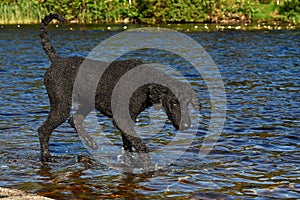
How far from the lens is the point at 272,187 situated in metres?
7.97

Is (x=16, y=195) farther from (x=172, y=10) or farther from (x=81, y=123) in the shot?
(x=172, y=10)

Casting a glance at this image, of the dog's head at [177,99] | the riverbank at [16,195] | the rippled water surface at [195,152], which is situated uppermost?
the dog's head at [177,99]

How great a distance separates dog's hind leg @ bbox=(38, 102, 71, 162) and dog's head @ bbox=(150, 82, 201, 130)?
4.93ft

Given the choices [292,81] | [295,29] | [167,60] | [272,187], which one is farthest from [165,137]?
[295,29]

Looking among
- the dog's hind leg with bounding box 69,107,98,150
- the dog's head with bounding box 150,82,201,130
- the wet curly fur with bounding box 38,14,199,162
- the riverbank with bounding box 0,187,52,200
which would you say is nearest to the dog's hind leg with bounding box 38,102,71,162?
the wet curly fur with bounding box 38,14,199,162

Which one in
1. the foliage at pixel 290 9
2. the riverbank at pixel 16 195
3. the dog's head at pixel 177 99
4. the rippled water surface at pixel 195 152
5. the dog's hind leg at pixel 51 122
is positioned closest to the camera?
the riverbank at pixel 16 195

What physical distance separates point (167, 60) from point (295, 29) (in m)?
17.7

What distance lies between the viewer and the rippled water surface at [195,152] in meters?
8.00

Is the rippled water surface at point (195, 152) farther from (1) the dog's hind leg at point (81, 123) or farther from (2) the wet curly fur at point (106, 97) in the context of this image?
(2) the wet curly fur at point (106, 97)

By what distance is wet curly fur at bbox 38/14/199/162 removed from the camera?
27.8 ft

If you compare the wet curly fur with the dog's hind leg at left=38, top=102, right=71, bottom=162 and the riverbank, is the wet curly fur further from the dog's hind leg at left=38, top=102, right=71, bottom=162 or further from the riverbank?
the riverbank

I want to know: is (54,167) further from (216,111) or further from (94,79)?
(216,111)

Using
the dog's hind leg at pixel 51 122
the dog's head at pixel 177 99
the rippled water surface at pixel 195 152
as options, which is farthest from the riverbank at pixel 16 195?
the dog's head at pixel 177 99

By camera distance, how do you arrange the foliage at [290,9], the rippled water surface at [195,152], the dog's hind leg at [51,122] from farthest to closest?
the foliage at [290,9]
the dog's hind leg at [51,122]
the rippled water surface at [195,152]
